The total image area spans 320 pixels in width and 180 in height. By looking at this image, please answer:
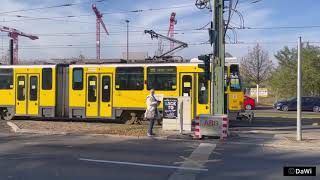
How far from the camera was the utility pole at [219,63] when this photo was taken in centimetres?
2003

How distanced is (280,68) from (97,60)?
39.9m

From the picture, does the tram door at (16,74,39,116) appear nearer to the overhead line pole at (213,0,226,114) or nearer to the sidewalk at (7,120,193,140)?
the sidewalk at (7,120,193,140)

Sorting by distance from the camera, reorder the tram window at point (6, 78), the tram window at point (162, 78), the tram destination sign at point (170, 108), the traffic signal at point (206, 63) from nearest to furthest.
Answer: the traffic signal at point (206, 63) < the tram destination sign at point (170, 108) < the tram window at point (162, 78) < the tram window at point (6, 78)

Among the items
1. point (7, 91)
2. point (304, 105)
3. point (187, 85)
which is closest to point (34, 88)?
point (7, 91)

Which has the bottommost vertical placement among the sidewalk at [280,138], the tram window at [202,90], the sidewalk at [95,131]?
the sidewalk at [280,138]

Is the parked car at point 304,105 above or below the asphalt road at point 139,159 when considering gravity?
above

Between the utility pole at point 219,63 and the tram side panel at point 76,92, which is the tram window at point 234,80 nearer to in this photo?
the utility pole at point 219,63

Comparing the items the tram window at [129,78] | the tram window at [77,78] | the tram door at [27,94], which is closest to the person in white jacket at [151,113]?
the tram window at [129,78]

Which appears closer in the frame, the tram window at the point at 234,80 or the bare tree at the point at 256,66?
the tram window at the point at 234,80

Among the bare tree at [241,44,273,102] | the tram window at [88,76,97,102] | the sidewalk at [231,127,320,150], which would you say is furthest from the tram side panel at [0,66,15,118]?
the bare tree at [241,44,273,102]

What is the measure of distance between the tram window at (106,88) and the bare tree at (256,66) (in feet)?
166

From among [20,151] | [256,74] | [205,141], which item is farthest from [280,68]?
[20,151]

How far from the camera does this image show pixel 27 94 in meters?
26.3

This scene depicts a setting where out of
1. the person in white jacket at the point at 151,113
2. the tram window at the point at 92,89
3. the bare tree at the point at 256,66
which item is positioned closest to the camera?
the person in white jacket at the point at 151,113
